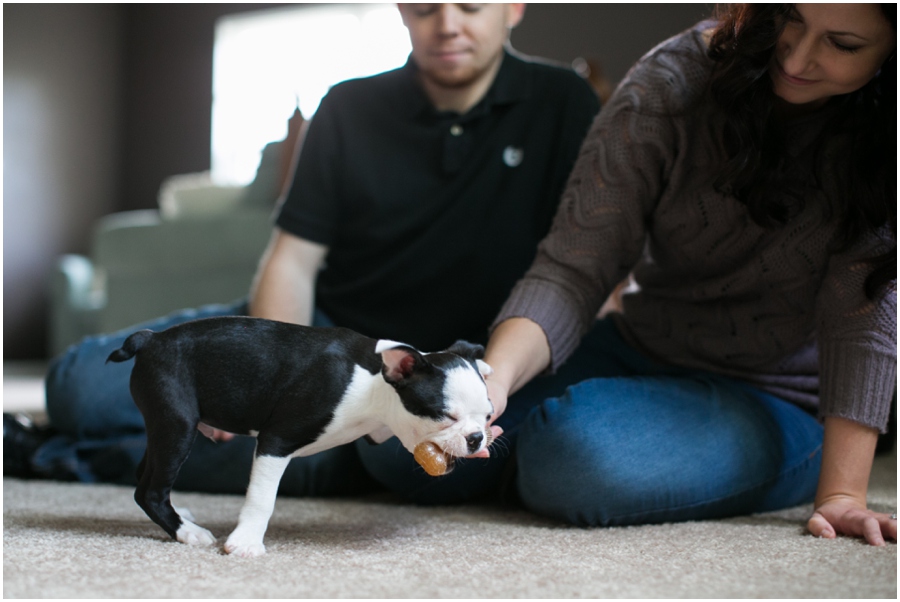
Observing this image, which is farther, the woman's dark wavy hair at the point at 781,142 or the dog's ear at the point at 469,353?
the woman's dark wavy hair at the point at 781,142

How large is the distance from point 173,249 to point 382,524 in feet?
7.56

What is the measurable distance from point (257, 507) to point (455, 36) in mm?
746

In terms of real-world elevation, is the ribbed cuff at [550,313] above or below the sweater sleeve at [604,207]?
below

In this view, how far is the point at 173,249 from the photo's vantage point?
116 inches

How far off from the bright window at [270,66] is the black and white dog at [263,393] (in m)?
4.40

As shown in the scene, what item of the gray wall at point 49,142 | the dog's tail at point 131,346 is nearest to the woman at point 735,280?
the dog's tail at point 131,346

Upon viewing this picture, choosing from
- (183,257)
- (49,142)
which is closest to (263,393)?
(183,257)

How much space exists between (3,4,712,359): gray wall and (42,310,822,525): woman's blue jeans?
9.63ft

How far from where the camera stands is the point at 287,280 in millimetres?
1199

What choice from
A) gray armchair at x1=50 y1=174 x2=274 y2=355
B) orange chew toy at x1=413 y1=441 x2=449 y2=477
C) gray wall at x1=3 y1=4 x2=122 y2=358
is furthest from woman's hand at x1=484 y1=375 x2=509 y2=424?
gray wall at x1=3 y1=4 x2=122 y2=358

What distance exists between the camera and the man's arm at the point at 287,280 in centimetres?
117

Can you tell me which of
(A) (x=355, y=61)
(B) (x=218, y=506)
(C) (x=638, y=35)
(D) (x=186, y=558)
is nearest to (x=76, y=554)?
(D) (x=186, y=558)

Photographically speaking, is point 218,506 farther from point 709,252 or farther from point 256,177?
point 256,177

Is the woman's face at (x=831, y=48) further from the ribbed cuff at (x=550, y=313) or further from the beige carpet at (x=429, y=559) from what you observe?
the beige carpet at (x=429, y=559)
